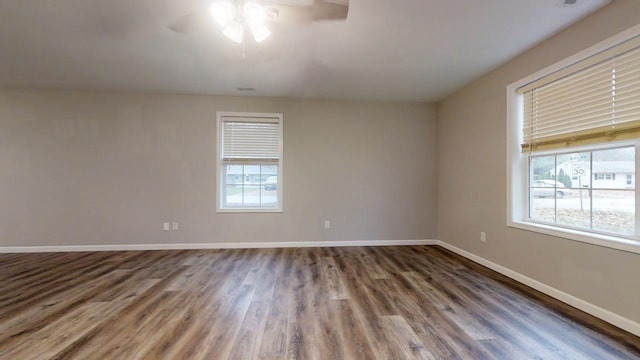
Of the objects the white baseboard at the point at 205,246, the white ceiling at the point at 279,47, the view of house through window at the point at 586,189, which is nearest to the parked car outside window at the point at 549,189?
the view of house through window at the point at 586,189

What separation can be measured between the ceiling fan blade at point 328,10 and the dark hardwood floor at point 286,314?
239cm

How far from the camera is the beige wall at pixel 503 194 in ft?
6.88

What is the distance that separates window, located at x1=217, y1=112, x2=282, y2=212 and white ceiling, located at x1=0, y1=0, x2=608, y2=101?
0.60 metres

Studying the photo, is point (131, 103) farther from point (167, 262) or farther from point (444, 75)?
point (444, 75)

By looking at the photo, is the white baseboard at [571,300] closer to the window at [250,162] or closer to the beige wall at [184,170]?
the beige wall at [184,170]

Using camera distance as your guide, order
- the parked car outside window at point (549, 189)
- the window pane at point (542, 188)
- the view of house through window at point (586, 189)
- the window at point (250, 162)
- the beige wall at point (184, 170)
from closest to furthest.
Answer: the view of house through window at point (586, 189), the parked car outside window at point (549, 189), the window pane at point (542, 188), the beige wall at point (184, 170), the window at point (250, 162)

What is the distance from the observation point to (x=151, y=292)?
8.93 feet

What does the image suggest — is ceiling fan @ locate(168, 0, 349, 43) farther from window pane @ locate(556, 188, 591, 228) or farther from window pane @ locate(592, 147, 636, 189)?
window pane @ locate(556, 188, 591, 228)

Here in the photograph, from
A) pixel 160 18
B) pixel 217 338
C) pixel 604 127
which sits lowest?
pixel 217 338

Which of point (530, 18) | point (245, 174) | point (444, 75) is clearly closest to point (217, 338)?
point (245, 174)

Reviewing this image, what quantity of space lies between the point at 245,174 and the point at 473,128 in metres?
3.67

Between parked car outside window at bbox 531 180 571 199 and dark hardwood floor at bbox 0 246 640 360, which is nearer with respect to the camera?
dark hardwood floor at bbox 0 246 640 360

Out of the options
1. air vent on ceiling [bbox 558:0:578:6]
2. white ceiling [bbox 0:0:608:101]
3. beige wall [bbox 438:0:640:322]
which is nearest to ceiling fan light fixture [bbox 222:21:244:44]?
white ceiling [bbox 0:0:608:101]

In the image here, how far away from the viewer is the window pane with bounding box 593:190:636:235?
2111mm
